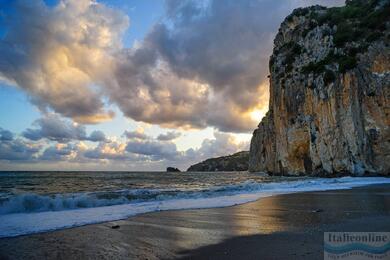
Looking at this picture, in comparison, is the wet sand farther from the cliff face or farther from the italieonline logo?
the cliff face

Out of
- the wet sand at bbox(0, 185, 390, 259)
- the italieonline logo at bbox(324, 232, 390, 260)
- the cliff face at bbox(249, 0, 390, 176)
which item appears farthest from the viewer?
the cliff face at bbox(249, 0, 390, 176)

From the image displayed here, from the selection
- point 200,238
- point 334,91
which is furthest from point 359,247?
point 334,91

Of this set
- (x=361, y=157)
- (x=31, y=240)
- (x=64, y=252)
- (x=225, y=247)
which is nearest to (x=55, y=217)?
(x=31, y=240)

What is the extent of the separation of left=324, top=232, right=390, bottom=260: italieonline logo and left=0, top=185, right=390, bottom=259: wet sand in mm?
209

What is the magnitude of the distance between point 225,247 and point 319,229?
2613 mm

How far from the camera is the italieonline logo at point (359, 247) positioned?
490 centimetres

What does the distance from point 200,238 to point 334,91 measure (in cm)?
4010

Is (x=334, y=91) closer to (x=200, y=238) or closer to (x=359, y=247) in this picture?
(x=200, y=238)

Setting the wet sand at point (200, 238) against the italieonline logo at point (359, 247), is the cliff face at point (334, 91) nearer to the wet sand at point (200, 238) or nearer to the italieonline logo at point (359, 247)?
the wet sand at point (200, 238)

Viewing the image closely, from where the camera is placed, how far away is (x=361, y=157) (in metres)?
39.6

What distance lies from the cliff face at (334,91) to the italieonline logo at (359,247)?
37.1 metres

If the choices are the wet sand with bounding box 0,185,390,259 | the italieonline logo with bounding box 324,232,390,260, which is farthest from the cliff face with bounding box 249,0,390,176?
the italieonline logo with bounding box 324,232,390,260

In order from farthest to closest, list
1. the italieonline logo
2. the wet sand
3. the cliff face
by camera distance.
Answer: the cliff face, the wet sand, the italieonline logo

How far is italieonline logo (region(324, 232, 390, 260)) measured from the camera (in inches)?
193
